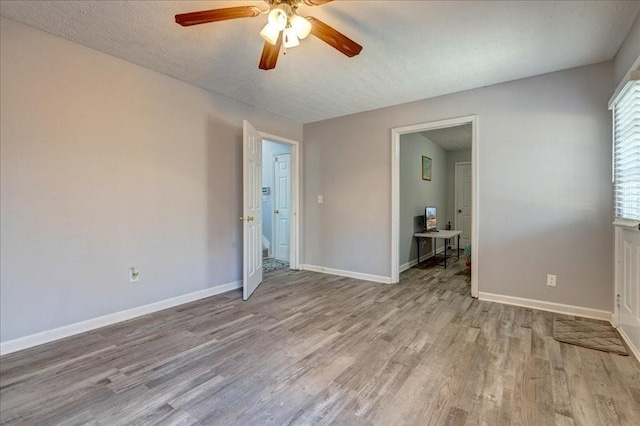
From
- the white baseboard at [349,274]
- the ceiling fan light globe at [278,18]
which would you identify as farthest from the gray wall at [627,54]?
the white baseboard at [349,274]

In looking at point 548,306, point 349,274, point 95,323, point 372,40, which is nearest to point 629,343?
point 548,306

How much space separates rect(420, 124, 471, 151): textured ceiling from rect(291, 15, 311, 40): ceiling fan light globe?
144 inches

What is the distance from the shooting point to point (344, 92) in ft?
11.6

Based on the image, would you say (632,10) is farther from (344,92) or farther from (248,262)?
(248,262)

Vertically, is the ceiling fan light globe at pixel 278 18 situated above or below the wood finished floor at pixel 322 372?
above

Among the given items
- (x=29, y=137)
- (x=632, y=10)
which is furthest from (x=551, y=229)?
(x=29, y=137)

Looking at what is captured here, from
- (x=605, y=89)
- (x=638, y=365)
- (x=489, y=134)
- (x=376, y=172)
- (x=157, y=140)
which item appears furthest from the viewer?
(x=376, y=172)

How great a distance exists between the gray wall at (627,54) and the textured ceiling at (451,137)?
237cm

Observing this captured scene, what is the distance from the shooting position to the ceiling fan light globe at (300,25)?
180 centimetres

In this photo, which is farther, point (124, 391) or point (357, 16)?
point (357, 16)

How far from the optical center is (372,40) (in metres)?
2.42

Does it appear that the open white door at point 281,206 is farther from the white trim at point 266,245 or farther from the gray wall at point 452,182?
the gray wall at point 452,182

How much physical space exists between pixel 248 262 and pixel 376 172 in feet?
7.10

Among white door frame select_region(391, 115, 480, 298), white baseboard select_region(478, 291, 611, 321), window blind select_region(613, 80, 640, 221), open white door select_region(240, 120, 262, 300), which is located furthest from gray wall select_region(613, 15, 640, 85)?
open white door select_region(240, 120, 262, 300)
